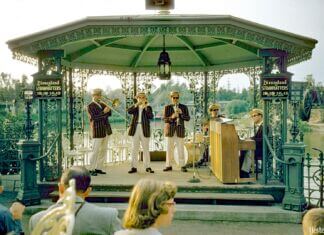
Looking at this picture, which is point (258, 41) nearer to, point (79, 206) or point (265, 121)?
point (265, 121)

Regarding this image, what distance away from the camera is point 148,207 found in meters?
2.52

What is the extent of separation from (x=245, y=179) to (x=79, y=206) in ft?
20.1

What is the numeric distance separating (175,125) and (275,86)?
3160 mm

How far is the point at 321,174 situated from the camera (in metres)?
7.70

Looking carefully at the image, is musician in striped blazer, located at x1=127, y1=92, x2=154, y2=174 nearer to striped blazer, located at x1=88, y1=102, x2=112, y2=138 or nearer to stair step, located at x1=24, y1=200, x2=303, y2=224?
striped blazer, located at x1=88, y1=102, x2=112, y2=138

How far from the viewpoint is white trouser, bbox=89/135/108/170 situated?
1034 cm

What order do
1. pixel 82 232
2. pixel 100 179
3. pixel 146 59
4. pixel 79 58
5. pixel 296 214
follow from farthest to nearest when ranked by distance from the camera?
pixel 146 59
pixel 79 58
pixel 100 179
pixel 296 214
pixel 82 232

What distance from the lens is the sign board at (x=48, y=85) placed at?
8742mm

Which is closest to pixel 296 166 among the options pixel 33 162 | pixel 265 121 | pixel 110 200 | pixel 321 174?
pixel 321 174

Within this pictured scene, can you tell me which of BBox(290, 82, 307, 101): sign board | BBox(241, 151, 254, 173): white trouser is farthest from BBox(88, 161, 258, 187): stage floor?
BBox(290, 82, 307, 101): sign board

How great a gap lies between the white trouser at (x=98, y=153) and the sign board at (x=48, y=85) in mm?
1977

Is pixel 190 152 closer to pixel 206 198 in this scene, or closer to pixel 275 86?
pixel 206 198

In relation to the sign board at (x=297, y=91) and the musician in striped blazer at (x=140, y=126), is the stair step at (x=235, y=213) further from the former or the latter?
the musician in striped blazer at (x=140, y=126)

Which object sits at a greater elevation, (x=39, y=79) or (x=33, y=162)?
(x=39, y=79)
